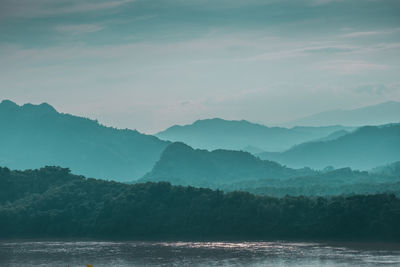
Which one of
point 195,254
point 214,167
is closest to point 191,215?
point 195,254

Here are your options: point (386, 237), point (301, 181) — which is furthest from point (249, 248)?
point (301, 181)

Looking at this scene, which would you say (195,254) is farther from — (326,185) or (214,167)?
(214,167)

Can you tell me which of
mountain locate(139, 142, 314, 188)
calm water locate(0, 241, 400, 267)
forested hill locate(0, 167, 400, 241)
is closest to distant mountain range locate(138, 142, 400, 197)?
mountain locate(139, 142, 314, 188)

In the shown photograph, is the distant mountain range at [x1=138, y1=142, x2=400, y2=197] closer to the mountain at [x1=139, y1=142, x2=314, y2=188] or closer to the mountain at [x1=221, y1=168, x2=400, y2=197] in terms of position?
the mountain at [x1=139, y1=142, x2=314, y2=188]

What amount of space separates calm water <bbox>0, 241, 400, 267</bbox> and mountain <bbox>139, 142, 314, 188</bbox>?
96404 millimetres

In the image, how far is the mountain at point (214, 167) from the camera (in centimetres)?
16226

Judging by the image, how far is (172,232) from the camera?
67875 mm

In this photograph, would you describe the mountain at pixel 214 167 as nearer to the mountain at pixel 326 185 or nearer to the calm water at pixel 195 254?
the mountain at pixel 326 185

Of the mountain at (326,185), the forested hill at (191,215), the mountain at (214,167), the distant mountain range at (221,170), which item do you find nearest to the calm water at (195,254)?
the forested hill at (191,215)

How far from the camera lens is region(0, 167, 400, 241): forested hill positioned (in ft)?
207

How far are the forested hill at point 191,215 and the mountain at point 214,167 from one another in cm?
8252

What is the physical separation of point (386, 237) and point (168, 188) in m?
22.5

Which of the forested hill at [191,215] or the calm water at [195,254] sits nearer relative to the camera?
the calm water at [195,254]

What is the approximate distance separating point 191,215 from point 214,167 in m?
102
